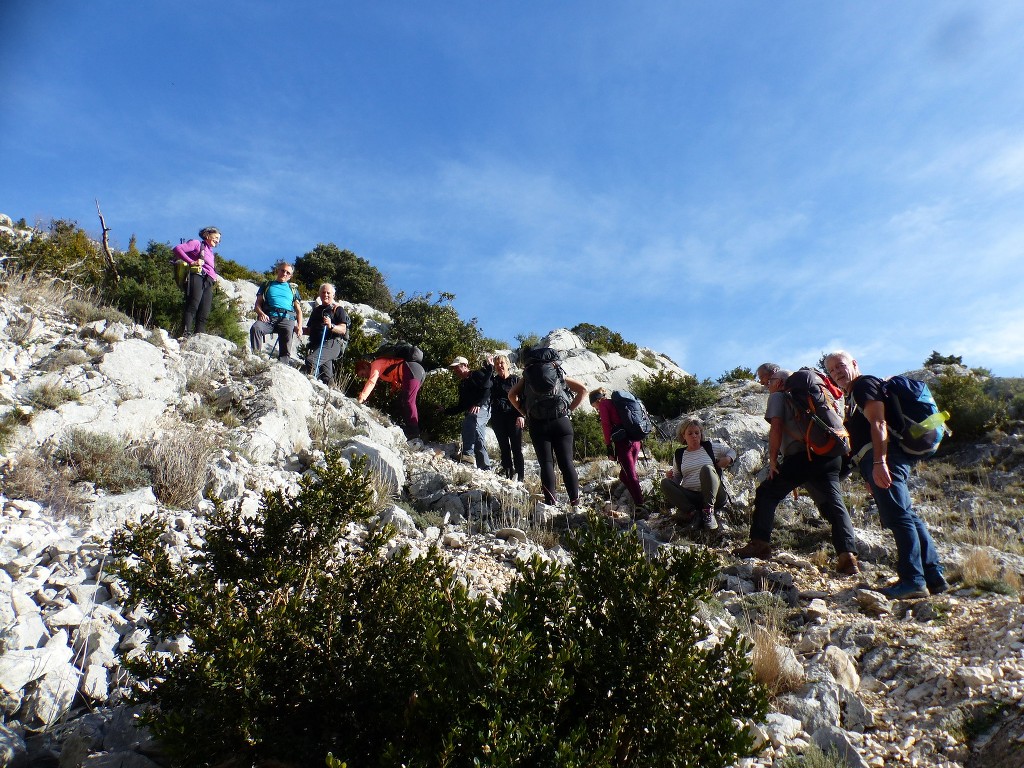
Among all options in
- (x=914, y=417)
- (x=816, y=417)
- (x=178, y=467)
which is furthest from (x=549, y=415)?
(x=178, y=467)

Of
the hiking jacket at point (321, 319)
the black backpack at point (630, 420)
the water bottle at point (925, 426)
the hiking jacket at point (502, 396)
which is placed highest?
the hiking jacket at point (321, 319)

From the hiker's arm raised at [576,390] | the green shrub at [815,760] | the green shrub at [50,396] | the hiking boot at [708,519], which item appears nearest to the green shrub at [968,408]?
the hiking boot at [708,519]

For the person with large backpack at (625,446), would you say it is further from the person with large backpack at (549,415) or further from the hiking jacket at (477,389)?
the hiking jacket at (477,389)

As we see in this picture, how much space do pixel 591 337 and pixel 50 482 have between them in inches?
695

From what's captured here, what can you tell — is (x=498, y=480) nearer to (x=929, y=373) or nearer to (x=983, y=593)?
(x=983, y=593)

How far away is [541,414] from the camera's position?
709cm

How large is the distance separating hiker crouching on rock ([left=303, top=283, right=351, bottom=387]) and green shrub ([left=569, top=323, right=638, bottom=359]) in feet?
35.1

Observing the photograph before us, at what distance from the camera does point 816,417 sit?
5430mm

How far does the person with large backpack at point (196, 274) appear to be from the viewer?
28.5 ft

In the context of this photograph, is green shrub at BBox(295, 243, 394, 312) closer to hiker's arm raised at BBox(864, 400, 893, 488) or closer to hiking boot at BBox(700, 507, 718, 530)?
hiking boot at BBox(700, 507, 718, 530)

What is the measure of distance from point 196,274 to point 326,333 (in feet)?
6.43

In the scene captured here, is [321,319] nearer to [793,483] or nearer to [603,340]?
[793,483]

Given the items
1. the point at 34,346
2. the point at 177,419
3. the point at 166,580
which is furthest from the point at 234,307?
the point at 166,580

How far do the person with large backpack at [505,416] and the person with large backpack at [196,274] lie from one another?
172 inches
